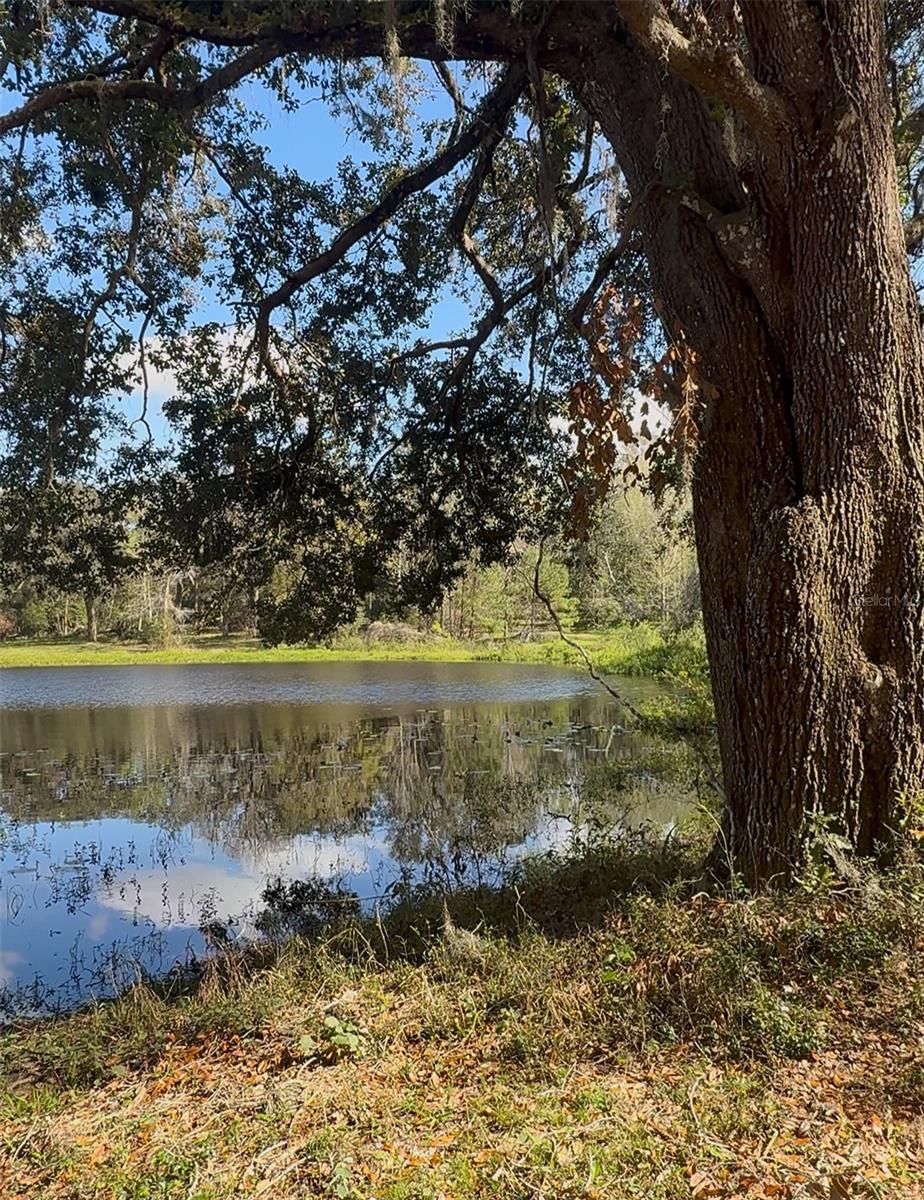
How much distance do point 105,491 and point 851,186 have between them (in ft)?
18.5

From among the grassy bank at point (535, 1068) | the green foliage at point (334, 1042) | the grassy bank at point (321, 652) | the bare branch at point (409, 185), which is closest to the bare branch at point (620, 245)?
the bare branch at point (409, 185)

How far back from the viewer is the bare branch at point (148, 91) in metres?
4.00

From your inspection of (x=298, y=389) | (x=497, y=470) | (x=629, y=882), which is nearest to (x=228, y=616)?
(x=298, y=389)

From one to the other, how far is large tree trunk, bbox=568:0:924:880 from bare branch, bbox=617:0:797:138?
265mm

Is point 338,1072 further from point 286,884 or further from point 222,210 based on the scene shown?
point 222,210

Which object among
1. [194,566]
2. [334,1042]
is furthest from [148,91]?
[334,1042]

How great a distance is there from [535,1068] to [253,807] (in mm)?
7825

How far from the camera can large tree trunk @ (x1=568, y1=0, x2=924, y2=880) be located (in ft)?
10.8

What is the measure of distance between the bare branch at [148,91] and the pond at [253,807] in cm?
492

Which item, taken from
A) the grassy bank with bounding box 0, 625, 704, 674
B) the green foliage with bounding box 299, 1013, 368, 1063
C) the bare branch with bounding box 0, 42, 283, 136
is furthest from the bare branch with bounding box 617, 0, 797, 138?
the grassy bank with bounding box 0, 625, 704, 674

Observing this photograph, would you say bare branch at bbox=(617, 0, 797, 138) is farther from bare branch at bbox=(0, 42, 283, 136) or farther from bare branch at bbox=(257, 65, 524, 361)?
bare branch at bbox=(257, 65, 524, 361)

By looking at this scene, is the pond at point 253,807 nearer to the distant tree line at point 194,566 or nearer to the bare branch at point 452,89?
the distant tree line at point 194,566

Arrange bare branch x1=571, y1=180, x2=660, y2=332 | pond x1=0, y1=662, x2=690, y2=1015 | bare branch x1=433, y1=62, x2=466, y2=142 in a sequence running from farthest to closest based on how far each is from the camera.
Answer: pond x1=0, y1=662, x2=690, y2=1015 → bare branch x1=433, y1=62, x2=466, y2=142 → bare branch x1=571, y1=180, x2=660, y2=332

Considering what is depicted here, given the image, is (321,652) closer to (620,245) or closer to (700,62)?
(620,245)
